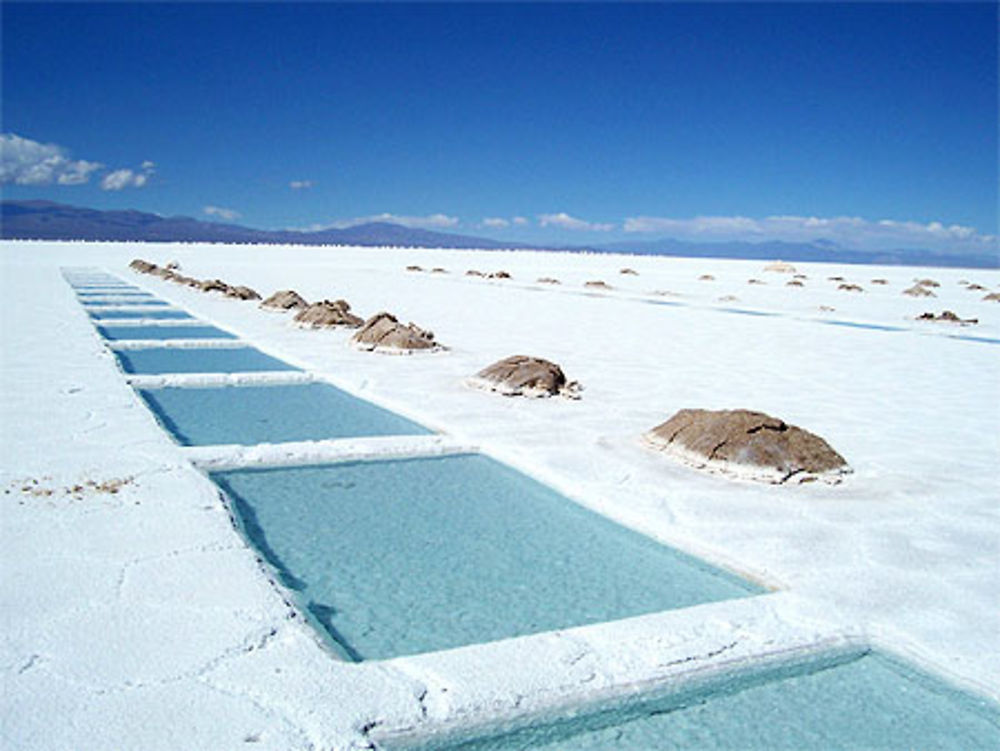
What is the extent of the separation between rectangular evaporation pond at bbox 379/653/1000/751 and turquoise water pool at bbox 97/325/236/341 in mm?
9150

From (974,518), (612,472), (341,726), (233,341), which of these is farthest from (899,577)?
(233,341)

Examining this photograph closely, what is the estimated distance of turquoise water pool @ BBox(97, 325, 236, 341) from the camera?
10602 mm

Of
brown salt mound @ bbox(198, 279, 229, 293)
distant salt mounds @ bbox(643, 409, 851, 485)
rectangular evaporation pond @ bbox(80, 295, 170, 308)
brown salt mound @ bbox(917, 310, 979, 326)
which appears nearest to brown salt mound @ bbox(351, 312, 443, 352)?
distant salt mounds @ bbox(643, 409, 851, 485)

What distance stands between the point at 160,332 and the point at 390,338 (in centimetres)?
389

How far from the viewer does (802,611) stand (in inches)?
110

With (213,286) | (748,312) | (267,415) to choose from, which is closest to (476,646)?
(267,415)

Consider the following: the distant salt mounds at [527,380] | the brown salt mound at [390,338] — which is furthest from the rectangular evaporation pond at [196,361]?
the distant salt mounds at [527,380]

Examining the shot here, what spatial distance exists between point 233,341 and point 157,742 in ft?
27.8

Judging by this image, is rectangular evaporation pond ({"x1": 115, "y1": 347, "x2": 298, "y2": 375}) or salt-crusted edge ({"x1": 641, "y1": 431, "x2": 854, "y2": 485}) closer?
salt-crusted edge ({"x1": 641, "y1": 431, "x2": 854, "y2": 485})

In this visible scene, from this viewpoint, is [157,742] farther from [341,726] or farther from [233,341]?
[233,341]

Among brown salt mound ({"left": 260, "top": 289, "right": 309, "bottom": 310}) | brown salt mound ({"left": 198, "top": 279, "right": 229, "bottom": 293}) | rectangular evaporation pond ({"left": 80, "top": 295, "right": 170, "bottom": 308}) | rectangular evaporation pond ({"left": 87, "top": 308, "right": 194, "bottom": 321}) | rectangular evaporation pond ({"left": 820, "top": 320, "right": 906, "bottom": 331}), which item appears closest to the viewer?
rectangular evaporation pond ({"left": 87, "top": 308, "right": 194, "bottom": 321})

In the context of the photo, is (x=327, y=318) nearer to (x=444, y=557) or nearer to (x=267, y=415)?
(x=267, y=415)

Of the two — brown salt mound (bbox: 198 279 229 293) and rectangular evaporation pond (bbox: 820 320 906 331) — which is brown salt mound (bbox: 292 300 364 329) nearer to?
brown salt mound (bbox: 198 279 229 293)

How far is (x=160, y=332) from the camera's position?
11.3 meters
